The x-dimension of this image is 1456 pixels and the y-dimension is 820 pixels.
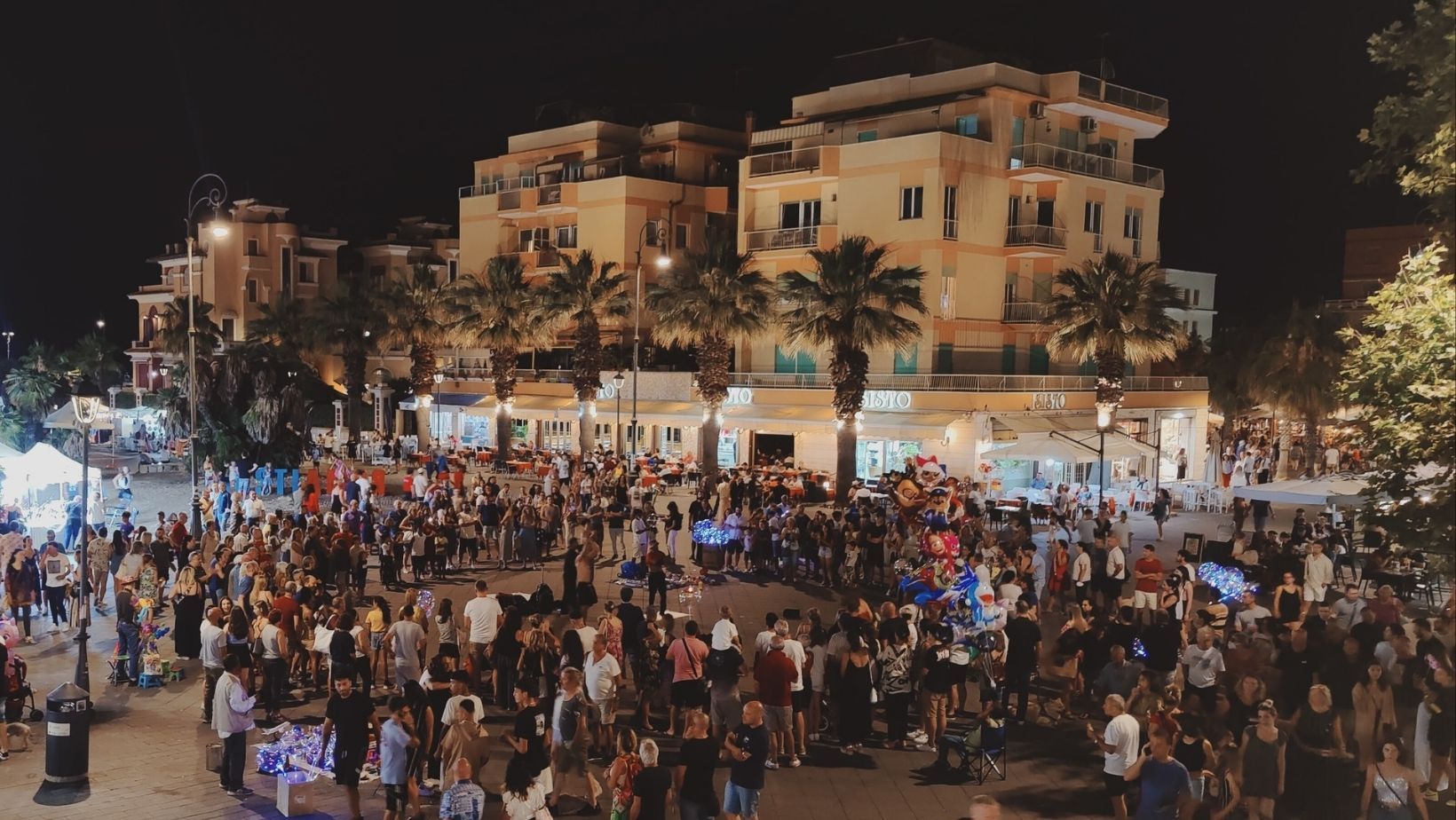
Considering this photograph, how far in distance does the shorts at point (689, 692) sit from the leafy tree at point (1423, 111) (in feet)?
26.0

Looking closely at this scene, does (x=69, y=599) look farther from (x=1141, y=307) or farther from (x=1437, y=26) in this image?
(x=1141, y=307)

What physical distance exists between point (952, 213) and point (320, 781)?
3009 cm

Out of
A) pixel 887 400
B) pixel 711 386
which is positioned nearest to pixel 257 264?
pixel 711 386

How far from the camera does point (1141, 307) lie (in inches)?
1223

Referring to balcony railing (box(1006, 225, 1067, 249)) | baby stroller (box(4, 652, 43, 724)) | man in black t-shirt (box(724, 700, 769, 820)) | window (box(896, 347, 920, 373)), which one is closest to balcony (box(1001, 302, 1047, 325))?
balcony railing (box(1006, 225, 1067, 249))

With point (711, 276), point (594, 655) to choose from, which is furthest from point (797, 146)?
point (594, 655)

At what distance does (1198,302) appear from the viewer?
53.7m

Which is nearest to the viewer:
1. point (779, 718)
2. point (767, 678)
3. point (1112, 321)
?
point (767, 678)

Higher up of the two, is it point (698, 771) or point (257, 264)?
point (257, 264)

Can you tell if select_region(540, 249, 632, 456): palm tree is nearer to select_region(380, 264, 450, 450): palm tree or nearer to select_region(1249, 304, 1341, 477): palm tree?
select_region(380, 264, 450, 450): palm tree

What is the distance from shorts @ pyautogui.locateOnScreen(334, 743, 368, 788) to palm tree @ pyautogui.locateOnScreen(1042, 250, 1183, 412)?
26.5 meters

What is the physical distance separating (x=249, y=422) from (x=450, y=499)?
16387 millimetres

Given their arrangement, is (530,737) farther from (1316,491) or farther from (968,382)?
(968,382)

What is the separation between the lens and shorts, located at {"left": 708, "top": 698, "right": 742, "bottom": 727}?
10273 mm
